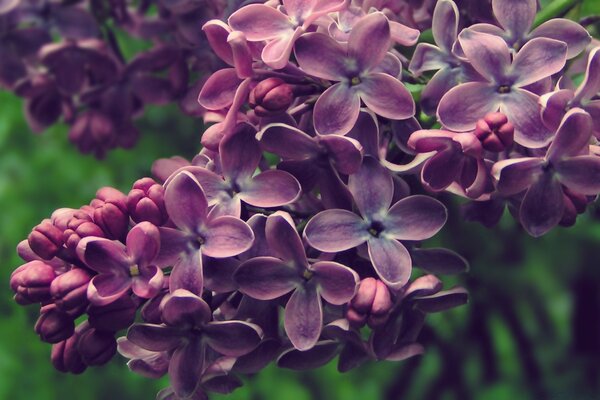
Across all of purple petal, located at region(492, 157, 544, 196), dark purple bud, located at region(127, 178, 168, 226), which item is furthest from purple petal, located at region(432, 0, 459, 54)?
dark purple bud, located at region(127, 178, 168, 226)

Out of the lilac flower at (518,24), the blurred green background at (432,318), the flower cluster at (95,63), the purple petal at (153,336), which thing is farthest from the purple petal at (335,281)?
the blurred green background at (432,318)

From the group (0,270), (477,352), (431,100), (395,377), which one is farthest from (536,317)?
(431,100)

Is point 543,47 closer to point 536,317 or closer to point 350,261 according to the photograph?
point 350,261

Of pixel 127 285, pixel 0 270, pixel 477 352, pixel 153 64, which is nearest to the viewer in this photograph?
pixel 127 285

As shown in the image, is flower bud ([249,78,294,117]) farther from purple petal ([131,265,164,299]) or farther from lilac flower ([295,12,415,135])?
purple petal ([131,265,164,299])

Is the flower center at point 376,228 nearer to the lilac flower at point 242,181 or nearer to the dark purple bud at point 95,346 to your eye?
the lilac flower at point 242,181

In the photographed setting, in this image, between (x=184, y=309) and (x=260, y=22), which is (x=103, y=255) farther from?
(x=260, y=22)
